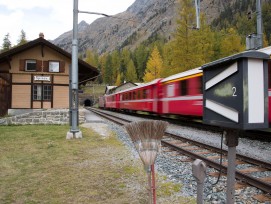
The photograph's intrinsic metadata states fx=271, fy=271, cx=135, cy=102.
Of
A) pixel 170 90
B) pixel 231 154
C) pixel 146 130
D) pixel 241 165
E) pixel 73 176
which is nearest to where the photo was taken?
pixel 231 154

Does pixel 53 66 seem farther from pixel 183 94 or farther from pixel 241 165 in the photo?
pixel 241 165

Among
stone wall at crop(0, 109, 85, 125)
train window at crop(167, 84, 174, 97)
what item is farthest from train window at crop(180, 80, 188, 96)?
stone wall at crop(0, 109, 85, 125)

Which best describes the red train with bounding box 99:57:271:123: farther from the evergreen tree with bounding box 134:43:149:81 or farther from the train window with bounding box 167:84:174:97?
the evergreen tree with bounding box 134:43:149:81

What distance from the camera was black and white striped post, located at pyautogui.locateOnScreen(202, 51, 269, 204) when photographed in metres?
2.33

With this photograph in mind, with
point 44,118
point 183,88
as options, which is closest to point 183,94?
point 183,88

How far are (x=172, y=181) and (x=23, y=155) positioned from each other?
4261 millimetres

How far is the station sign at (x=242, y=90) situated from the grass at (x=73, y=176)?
2.00 meters

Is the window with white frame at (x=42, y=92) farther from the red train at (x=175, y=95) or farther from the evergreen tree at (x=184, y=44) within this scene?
the evergreen tree at (x=184, y=44)

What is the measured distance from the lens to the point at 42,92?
20156 millimetres

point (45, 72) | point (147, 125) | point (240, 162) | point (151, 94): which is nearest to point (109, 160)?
point (240, 162)

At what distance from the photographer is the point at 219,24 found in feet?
477

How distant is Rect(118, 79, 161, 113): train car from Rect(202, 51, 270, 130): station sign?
1591 cm

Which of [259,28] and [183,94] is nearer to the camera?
[259,28]

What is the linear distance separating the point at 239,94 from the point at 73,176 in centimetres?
387
